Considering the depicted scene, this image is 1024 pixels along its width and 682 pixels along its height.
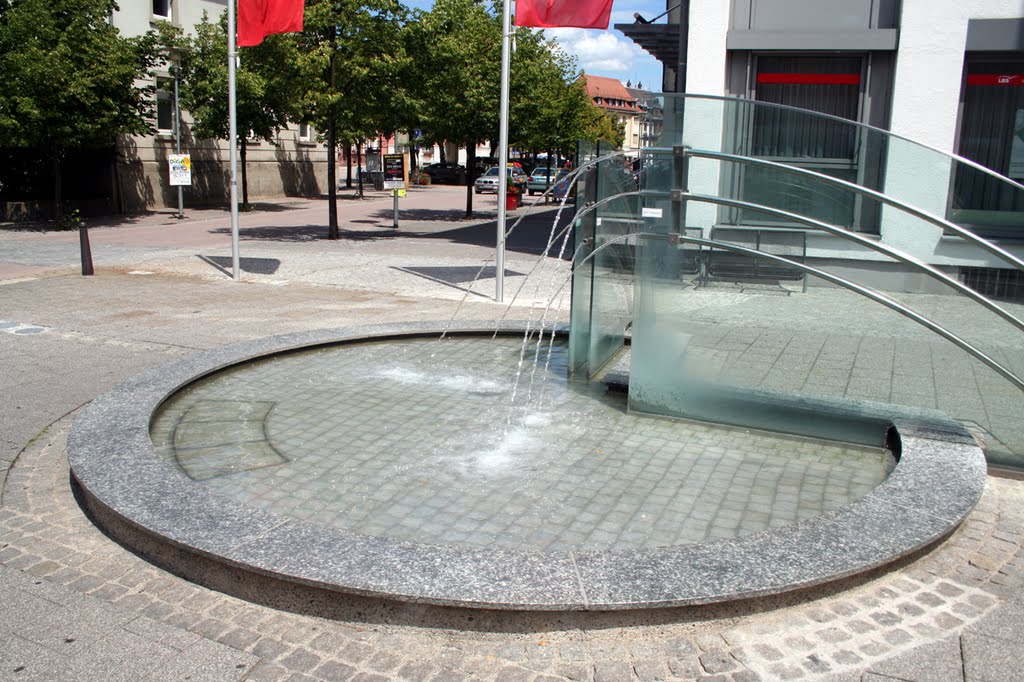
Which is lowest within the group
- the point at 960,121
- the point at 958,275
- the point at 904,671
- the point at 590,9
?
the point at 904,671

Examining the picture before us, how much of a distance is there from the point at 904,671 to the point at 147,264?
16608mm

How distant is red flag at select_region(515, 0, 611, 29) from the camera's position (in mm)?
11688

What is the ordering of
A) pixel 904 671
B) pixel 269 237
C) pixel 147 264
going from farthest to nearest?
1. pixel 269 237
2. pixel 147 264
3. pixel 904 671

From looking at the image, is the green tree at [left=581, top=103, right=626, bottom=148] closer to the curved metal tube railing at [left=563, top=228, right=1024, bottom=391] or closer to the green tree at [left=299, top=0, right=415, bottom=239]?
A: the green tree at [left=299, top=0, right=415, bottom=239]

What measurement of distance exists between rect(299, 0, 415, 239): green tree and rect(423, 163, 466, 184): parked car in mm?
38214

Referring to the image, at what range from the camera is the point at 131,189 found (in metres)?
30.8

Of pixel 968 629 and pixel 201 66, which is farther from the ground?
pixel 201 66

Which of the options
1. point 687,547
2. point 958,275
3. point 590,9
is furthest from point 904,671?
point 590,9

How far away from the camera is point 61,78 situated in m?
22.9

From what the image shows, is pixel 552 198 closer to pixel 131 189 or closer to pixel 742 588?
pixel 131 189

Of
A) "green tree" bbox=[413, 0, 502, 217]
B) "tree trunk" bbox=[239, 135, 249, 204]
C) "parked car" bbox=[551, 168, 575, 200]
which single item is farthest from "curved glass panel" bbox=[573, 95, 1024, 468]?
"tree trunk" bbox=[239, 135, 249, 204]

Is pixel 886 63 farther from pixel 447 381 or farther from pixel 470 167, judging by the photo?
pixel 470 167

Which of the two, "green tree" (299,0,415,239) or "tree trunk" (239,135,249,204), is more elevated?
"green tree" (299,0,415,239)

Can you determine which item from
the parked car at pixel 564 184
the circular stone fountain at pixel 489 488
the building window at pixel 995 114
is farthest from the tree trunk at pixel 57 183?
the building window at pixel 995 114
